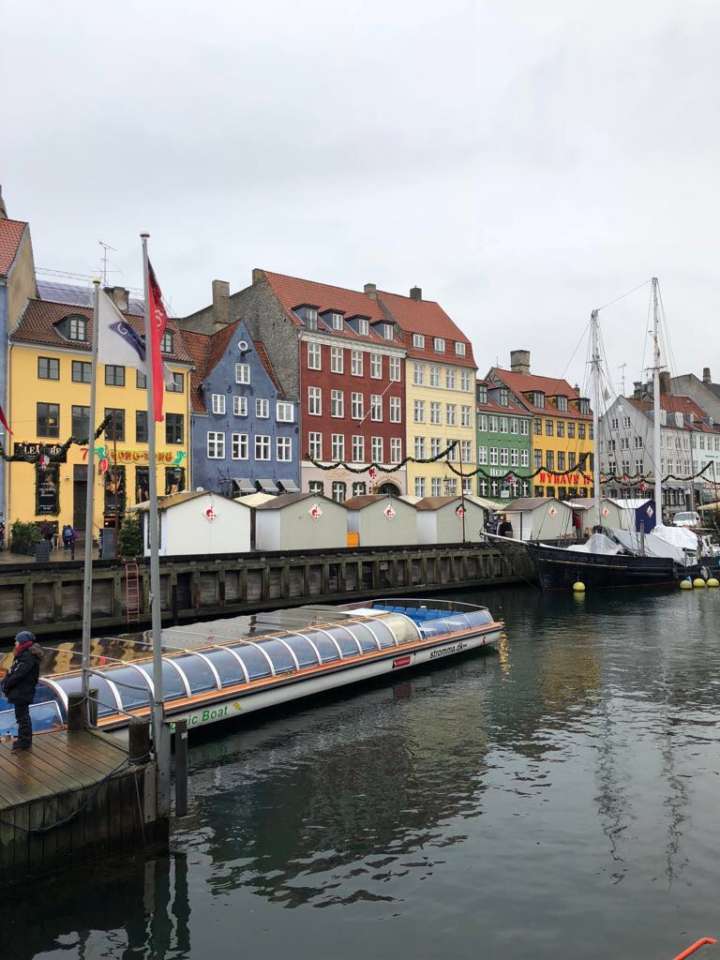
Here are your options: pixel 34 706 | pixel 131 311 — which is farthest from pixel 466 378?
pixel 34 706

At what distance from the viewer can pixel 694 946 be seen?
9.82 metres

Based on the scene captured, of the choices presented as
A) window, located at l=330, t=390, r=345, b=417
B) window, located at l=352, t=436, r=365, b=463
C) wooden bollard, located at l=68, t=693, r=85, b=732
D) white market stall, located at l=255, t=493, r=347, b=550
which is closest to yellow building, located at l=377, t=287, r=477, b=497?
window, located at l=352, t=436, r=365, b=463

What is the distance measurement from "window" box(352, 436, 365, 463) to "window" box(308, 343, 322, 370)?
6648 mm

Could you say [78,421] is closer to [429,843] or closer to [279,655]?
[279,655]

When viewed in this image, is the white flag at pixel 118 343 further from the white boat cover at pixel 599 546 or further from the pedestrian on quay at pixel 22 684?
the white boat cover at pixel 599 546

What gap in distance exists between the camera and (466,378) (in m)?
76.8

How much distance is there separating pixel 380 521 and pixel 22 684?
36119 mm

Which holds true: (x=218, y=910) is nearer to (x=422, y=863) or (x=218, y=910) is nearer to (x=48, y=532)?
(x=422, y=863)

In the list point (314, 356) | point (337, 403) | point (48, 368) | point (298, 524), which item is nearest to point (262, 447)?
point (337, 403)

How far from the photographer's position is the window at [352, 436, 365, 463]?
65.7 m

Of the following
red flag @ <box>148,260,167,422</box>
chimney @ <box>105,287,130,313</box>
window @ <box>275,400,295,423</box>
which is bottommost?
red flag @ <box>148,260,167,422</box>

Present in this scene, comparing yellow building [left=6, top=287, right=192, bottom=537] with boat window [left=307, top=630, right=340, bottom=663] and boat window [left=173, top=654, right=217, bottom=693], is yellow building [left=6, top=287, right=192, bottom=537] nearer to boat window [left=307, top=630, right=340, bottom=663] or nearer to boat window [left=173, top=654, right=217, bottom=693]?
boat window [left=307, top=630, right=340, bottom=663]

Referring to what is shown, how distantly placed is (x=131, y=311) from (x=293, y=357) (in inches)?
488

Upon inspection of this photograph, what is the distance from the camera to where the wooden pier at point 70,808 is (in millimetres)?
11367
